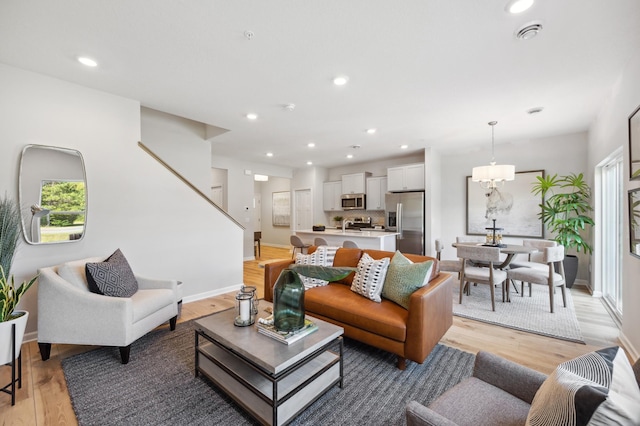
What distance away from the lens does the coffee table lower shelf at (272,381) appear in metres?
1.55

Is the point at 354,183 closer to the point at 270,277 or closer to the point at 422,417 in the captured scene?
the point at 270,277

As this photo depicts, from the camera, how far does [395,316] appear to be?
2.18 metres

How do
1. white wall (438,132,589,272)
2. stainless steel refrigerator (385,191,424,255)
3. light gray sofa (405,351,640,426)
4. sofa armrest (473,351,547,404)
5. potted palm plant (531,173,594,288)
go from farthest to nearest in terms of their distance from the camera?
stainless steel refrigerator (385,191,424,255) → white wall (438,132,589,272) → potted palm plant (531,173,594,288) → sofa armrest (473,351,547,404) → light gray sofa (405,351,640,426)

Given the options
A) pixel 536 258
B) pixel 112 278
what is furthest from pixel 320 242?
pixel 536 258

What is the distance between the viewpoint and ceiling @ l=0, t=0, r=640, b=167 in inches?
73.1

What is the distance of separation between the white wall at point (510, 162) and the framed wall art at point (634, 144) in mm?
3001

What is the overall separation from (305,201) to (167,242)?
5115mm

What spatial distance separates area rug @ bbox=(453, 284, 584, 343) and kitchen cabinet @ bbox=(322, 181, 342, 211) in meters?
4.35

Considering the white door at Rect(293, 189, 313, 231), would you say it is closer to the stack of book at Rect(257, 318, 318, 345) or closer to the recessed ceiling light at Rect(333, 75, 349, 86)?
the recessed ceiling light at Rect(333, 75, 349, 86)

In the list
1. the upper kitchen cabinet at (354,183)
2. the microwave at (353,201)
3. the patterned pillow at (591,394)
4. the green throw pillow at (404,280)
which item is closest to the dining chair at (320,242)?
the microwave at (353,201)

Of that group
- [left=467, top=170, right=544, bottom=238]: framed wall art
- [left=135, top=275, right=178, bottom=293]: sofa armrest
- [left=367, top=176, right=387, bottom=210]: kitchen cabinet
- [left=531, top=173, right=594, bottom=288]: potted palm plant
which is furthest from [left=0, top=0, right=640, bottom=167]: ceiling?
[left=367, top=176, right=387, bottom=210]: kitchen cabinet

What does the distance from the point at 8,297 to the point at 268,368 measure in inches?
77.6

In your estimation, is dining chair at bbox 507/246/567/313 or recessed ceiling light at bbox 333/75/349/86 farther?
dining chair at bbox 507/246/567/313

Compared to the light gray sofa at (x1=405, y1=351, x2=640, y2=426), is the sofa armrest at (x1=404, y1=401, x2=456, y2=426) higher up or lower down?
higher up
